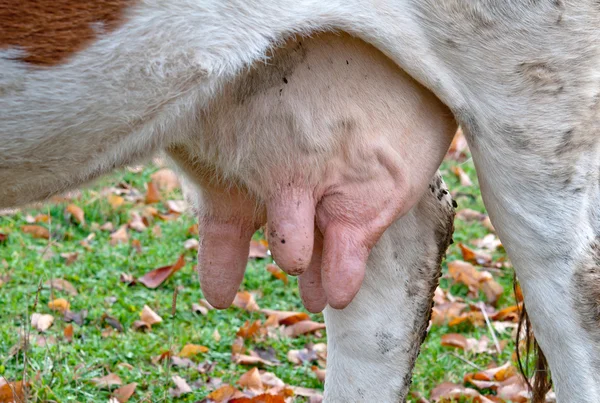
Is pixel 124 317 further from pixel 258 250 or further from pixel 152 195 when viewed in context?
pixel 152 195

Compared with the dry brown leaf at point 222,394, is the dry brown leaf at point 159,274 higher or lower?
lower

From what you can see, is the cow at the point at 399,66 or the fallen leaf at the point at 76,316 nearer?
the cow at the point at 399,66

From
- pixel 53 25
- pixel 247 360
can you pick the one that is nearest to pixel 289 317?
pixel 247 360

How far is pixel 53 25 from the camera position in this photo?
2.03m

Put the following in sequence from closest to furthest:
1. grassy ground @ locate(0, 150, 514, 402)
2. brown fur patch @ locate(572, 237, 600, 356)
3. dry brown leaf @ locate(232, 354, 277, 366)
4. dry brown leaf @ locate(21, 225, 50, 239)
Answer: brown fur patch @ locate(572, 237, 600, 356) → grassy ground @ locate(0, 150, 514, 402) → dry brown leaf @ locate(232, 354, 277, 366) → dry brown leaf @ locate(21, 225, 50, 239)

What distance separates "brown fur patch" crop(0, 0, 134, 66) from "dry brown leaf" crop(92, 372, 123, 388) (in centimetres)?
160

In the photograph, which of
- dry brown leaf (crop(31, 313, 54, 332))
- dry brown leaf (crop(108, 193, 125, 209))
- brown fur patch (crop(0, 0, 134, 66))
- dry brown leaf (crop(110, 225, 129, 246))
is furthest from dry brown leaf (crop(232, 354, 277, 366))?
brown fur patch (crop(0, 0, 134, 66))

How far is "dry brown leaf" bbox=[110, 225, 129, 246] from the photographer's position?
4840 mm

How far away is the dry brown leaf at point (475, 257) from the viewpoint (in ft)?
16.3

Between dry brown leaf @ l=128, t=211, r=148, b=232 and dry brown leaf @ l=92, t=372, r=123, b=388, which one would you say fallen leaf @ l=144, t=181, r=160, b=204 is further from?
dry brown leaf @ l=92, t=372, r=123, b=388

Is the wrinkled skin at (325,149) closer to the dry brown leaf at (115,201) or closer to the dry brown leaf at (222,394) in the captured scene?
the dry brown leaf at (222,394)

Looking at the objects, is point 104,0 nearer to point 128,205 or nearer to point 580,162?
point 580,162

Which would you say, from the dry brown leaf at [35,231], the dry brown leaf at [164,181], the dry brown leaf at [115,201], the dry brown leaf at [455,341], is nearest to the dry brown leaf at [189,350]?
the dry brown leaf at [455,341]

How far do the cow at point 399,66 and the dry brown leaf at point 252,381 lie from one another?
898mm
